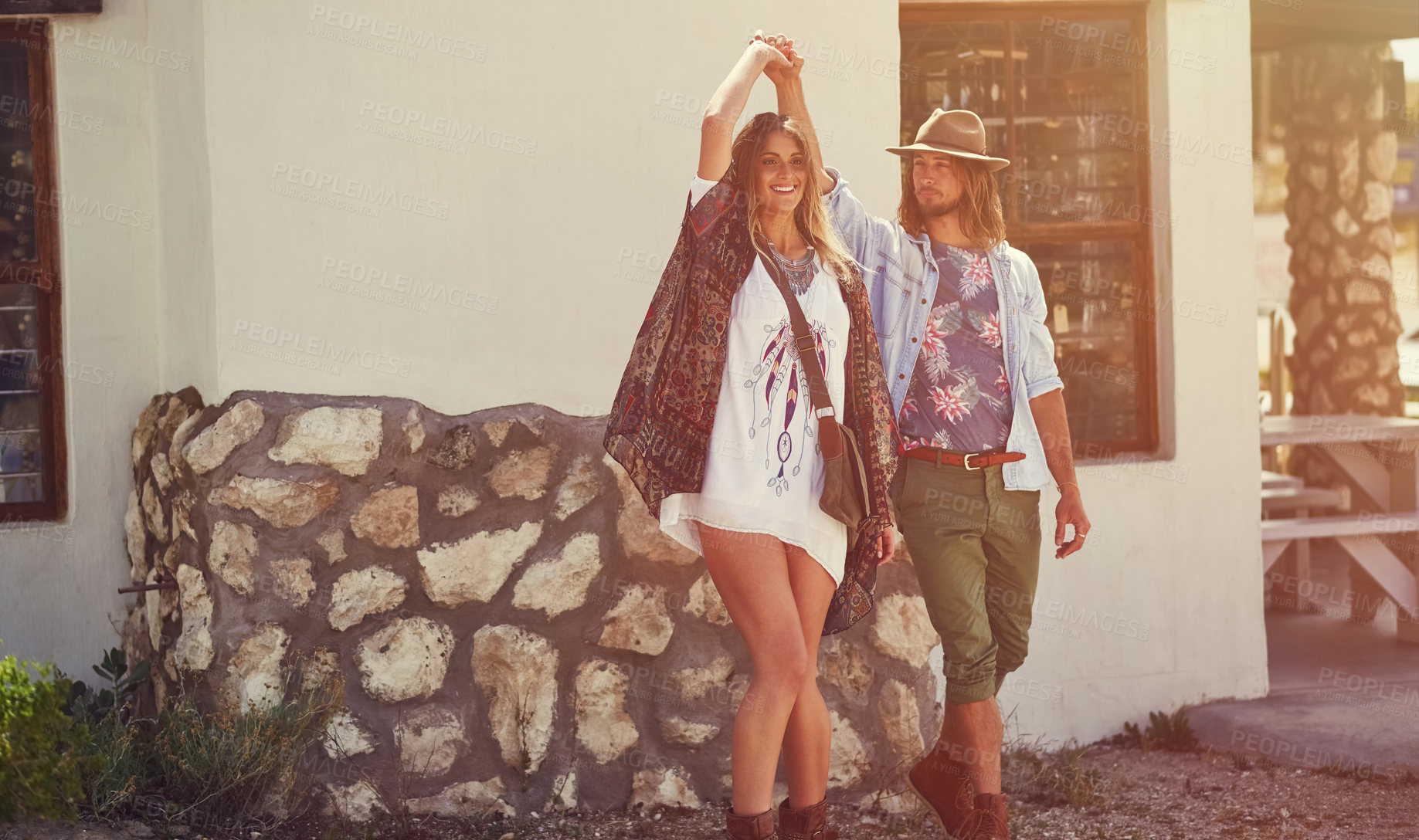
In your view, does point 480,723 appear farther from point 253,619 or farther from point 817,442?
point 817,442

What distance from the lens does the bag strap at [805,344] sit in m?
3.47

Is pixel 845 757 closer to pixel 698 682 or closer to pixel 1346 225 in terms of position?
pixel 698 682

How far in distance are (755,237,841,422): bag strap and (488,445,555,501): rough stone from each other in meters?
1.20

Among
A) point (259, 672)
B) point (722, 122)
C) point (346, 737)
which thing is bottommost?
point (346, 737)

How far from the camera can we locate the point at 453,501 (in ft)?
14.2

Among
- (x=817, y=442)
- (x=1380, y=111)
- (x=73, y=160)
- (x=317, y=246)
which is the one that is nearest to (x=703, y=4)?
(x=317, y=246)

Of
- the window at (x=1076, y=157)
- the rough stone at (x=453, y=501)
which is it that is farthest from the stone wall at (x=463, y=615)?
the window at (x=1076, y=157)

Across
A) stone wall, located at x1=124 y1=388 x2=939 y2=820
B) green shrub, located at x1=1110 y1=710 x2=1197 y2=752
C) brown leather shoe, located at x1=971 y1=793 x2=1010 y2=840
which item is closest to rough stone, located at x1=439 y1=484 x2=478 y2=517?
stone wall, located at x1=124 y1=388 x2=939 y2=820

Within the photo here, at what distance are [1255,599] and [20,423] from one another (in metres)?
4.79

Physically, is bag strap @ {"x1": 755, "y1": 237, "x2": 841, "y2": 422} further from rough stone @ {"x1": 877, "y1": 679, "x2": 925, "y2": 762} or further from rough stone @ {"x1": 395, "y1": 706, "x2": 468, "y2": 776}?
rough stone @ {"x1": 395, "y1": 706, "x2": 468, "y2": 776}

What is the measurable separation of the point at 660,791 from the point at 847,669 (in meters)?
0.73

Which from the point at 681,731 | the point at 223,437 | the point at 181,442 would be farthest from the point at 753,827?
the point at 181,442

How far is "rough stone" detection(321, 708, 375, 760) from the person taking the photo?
4.17m

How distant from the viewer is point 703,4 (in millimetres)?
4523
